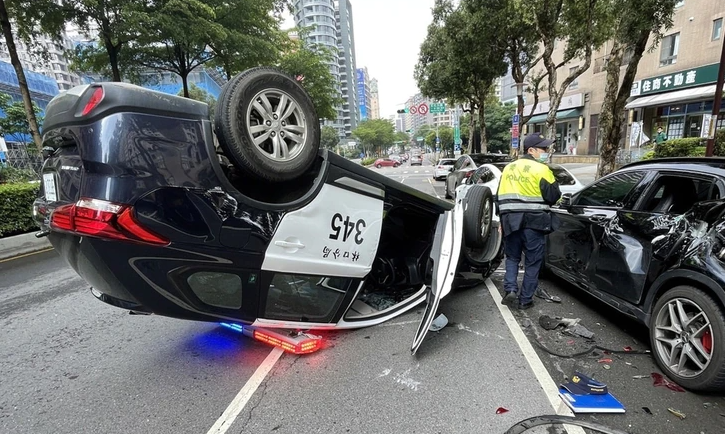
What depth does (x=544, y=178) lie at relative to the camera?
3.65 metres

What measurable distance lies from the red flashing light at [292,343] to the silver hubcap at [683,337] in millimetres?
2552

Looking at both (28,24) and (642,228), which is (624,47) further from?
(28,24)

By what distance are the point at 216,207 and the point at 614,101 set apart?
1037 centimetres

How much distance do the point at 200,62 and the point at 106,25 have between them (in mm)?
4849

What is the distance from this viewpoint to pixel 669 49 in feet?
69.3

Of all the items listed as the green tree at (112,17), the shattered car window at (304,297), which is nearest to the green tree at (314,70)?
the green tree at (112,17)

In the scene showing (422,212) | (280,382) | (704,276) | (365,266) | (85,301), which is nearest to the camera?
(704,276)

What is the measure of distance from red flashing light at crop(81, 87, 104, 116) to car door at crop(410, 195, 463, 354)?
2.47 meters

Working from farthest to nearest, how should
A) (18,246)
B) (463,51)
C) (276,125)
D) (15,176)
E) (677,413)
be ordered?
1. (463,51)
2. (15,176)
3. (18,246)
4. (276,125)
5. (677,413)

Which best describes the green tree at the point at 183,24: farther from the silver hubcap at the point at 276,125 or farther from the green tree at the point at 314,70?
the silver hubcap at the point at 276,125

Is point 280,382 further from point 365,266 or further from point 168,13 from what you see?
point 168,13

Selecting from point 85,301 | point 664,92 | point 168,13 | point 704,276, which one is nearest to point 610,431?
point 704,276

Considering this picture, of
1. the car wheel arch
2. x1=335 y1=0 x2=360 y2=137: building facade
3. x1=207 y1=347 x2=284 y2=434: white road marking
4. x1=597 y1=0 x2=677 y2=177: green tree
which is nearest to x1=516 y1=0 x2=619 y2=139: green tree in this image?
x1=597 y1=0 x2=677 y2=177: green tree

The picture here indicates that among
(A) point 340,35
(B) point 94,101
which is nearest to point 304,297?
(B) point 94,101
